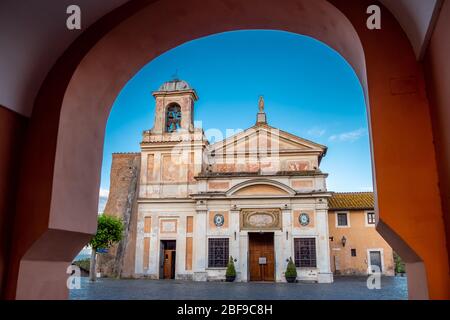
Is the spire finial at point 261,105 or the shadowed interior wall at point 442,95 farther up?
the spire finial at point 261,105

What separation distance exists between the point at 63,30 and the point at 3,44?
549 mm

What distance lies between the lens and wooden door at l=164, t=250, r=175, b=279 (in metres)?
24.6

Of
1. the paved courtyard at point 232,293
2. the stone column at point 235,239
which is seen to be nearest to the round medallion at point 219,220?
the stone column at point 235,239

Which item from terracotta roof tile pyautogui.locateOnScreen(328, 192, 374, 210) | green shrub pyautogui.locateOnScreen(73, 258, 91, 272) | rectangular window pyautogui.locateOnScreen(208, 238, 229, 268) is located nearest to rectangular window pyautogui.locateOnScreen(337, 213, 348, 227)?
terracotta roof tile pyautogui.locateOnScreen(328, 192, 374, 210)

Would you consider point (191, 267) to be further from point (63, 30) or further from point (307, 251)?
point (63, 30)

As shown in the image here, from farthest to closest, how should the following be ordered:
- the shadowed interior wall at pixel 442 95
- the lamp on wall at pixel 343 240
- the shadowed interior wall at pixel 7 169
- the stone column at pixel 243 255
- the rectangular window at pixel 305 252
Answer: the lamp on wall at pixel 343 240 < the stone column at pixel 243 255 < the rectangular window at pixel 305 252 < the shadowed interior wall at pixel 7 169 < the shadowed interior wall at pixel 442 95

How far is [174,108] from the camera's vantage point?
26891mm

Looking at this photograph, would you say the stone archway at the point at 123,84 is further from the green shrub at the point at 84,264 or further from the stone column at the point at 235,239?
the green shrub at the point at 84,264

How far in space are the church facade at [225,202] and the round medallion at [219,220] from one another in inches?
2.3

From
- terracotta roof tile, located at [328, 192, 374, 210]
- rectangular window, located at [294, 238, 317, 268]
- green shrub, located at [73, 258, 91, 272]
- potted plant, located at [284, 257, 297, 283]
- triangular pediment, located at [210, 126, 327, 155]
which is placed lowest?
potted plant, located at [284, 257, 297, 283]

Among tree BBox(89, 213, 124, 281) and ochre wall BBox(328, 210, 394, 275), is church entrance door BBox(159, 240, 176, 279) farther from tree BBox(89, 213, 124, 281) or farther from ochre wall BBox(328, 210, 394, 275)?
ochre wall BBox(328, 210, 394, 275)

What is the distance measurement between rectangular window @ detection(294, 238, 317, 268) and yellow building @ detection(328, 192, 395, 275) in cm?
516

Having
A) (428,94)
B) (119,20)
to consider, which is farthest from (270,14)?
(428,94)

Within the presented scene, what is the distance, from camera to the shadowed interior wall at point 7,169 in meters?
3.12
